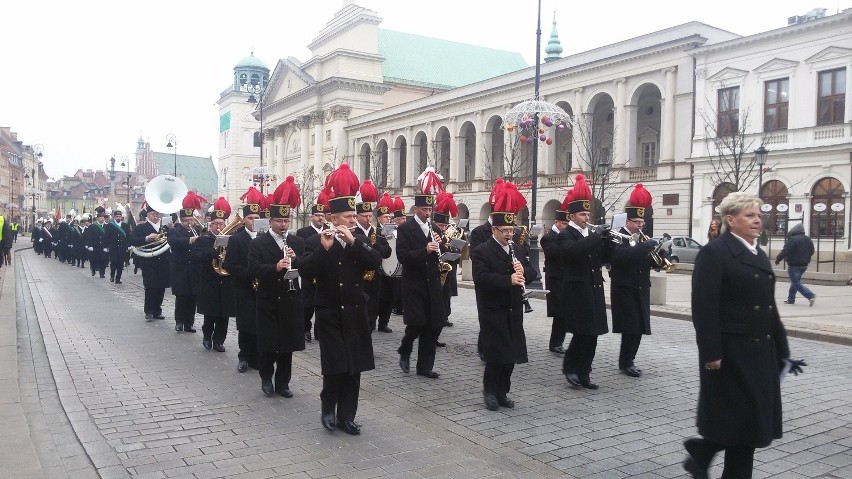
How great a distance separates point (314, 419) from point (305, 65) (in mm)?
71249

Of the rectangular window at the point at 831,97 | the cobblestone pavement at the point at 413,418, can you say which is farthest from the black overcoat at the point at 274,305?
the rectangular window at the point at 831,97

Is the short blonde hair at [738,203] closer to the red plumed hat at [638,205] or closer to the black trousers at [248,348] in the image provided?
the red plumed hat at [638,205]

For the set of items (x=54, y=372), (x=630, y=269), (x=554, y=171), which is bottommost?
(x=54, y=372)

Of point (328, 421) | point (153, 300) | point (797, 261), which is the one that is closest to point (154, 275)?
point (153, 300)

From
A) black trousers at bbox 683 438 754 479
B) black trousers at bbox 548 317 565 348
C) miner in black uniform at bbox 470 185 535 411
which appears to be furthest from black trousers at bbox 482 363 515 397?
black trousers at bbox 548 317 565 348

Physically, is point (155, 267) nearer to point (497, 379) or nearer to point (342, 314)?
point (342, 314)

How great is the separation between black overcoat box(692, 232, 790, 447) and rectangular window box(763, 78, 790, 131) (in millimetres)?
31588

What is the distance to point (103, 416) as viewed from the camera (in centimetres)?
685

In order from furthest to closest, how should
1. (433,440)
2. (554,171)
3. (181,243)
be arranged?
(554,171)
(181,243)
(433,440)

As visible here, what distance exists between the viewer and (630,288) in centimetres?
863

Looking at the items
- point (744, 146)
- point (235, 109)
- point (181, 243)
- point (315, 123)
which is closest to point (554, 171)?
point (744, 146)

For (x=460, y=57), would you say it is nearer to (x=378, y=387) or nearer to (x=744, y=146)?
(x=744, y=146)

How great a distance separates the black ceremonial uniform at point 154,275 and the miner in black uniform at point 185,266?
1.44 meters

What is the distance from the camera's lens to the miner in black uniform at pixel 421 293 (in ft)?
28.6
